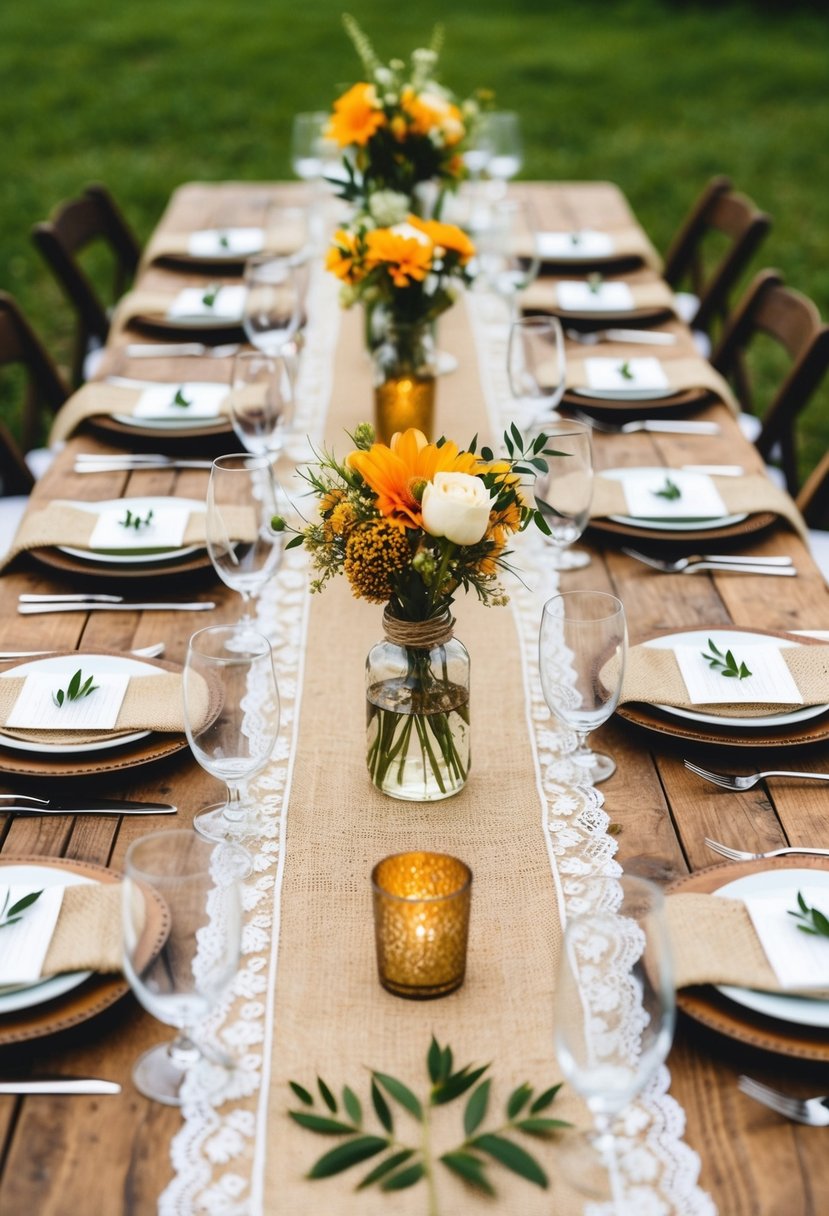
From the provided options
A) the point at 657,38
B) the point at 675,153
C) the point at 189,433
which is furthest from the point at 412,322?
the point at 657,38

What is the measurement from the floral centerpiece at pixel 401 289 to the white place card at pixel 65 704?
85cm

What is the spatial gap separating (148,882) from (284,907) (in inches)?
11.1

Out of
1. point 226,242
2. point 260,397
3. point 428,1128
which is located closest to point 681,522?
point 260,397

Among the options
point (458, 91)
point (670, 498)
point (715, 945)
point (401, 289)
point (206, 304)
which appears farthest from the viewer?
point (458, 91)

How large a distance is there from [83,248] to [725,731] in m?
2.76

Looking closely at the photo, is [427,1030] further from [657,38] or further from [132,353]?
[657,38]

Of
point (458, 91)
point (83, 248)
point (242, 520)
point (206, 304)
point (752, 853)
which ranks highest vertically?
point (458, 91)

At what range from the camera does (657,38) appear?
29.1 ft

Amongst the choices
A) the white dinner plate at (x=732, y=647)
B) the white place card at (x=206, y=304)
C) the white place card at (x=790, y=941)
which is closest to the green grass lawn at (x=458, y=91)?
the white place card at (x=206, y=304)

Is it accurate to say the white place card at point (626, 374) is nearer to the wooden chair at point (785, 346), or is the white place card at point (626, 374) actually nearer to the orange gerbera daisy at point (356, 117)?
the wooden chair at point (785, 346)

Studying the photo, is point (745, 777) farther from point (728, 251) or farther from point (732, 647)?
point (728, 251)

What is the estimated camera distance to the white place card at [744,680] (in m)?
1.67

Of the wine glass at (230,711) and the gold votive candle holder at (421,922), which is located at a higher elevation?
the wine glass at (230,711)

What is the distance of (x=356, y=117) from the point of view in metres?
2.62
